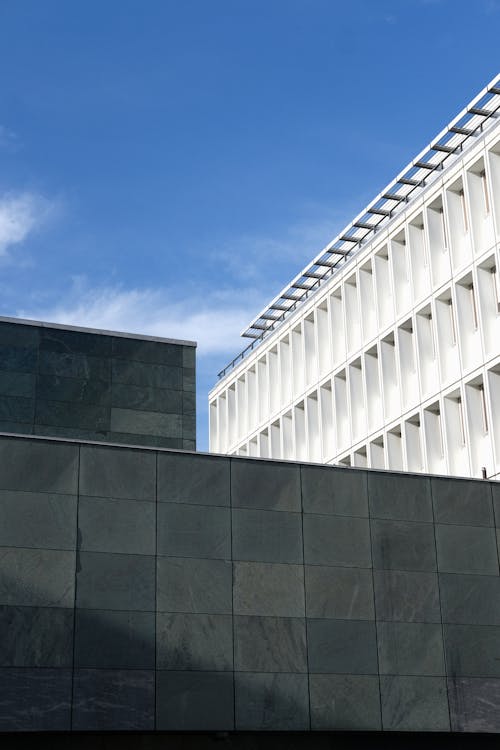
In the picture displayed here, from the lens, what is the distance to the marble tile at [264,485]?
2608 cm

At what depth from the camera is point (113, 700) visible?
76.1 feet

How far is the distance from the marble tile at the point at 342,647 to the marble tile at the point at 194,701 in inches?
84.9

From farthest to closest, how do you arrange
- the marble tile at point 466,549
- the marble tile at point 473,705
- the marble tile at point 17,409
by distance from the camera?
1. the marble tile at point 17,409
2. the marble tile at point 466,549
3. the marble tile at point 473,705

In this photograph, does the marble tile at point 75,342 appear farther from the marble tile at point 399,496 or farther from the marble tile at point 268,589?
the marble tile at point 268,589

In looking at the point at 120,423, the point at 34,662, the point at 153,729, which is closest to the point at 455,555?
the point at 153,729

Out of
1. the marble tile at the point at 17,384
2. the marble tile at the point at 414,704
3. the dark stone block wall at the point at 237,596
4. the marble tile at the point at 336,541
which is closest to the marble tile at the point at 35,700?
the dark stone block wall at the point at 237,596

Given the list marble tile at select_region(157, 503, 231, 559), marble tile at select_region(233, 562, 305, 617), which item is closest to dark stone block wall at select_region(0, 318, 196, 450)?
marble tile at select_region(157, 503, 231, 559)

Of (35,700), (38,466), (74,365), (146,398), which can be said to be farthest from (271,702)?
(74,365)

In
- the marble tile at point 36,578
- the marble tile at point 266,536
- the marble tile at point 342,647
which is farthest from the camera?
the marble tile at point 266,536

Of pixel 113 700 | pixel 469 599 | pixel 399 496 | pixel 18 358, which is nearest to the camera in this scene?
pixel 113 700

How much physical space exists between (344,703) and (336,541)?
140 inches

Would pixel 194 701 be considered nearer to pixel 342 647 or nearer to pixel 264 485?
pixel 342 647

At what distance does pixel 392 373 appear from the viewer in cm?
4712

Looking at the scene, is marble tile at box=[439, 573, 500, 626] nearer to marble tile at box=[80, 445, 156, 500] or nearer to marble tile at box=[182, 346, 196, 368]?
marble tile at box=[80, 445, 156, 500]
